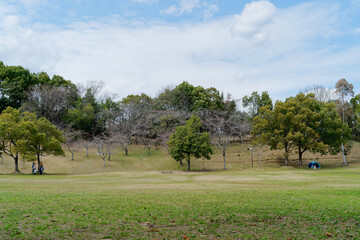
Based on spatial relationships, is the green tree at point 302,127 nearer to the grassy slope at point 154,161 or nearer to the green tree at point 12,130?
the grassy slope at point 154,161

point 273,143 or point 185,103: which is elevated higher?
point 185,103

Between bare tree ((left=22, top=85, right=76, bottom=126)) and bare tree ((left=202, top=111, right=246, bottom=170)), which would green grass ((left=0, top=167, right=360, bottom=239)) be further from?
bare tree ((left=22, top=85, right=76, bottom=126))

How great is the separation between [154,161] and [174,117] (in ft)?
36.8

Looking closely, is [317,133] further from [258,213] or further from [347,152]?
[258,213]

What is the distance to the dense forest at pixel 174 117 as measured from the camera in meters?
50.6

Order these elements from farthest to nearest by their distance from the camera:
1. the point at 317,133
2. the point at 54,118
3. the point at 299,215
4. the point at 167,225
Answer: the point at 54,118
the point at 317,133
the point at 299,215
the point at 167,225

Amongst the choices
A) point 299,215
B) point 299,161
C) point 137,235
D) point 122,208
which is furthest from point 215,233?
point 299,161

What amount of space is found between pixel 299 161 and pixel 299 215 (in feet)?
158

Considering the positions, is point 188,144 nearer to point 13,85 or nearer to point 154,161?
point 154,161

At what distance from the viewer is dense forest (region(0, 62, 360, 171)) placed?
50.6 meters

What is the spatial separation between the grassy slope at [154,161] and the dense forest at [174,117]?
2172 mm

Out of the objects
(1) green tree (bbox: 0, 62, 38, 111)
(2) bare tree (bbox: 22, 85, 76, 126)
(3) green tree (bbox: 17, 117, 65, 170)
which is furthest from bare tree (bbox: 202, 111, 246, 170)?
(1) green tree (bbox: 0, 62, 38, 111)

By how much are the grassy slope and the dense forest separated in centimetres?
217

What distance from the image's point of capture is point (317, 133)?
4981cm
